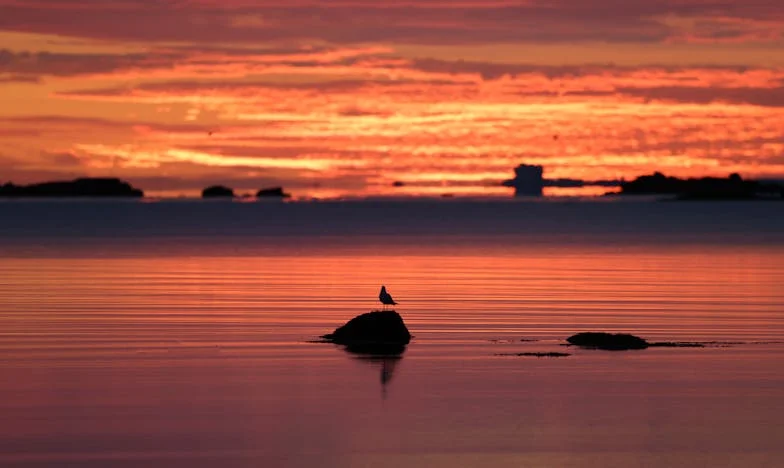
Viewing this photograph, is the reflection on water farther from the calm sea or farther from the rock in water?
the rock in water

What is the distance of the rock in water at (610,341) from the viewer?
33.9 metres

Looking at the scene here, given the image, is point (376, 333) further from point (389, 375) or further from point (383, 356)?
point (389, 375)

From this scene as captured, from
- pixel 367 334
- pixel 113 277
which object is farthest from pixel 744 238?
pixel 367 334

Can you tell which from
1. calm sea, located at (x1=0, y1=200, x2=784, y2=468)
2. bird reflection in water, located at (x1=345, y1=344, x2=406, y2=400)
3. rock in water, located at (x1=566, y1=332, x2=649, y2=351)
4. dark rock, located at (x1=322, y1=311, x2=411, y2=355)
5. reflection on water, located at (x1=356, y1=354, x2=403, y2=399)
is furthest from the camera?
dark rock, located at (x1=322, y1=311, x2=411, y2=355)

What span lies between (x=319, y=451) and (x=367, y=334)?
12942 millimetres

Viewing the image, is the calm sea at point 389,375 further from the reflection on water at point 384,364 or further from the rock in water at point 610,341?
the rock in water at point 610,341

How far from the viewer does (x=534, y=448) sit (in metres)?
22.0

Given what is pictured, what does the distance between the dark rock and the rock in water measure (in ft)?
13.3

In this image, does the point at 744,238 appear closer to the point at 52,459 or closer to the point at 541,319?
the point at 541,319

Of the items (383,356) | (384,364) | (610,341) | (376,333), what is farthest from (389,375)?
(610,341)

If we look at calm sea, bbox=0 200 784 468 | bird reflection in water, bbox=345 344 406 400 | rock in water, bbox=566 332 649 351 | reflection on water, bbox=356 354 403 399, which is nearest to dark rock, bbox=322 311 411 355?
bird reflection in water, bbox=345 344 406 400

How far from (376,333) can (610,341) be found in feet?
17.5

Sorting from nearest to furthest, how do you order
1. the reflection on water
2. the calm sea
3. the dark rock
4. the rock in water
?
the calm sea
the reflection on water
the rock in water
the dark rock

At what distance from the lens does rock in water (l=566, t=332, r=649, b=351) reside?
33.9m
